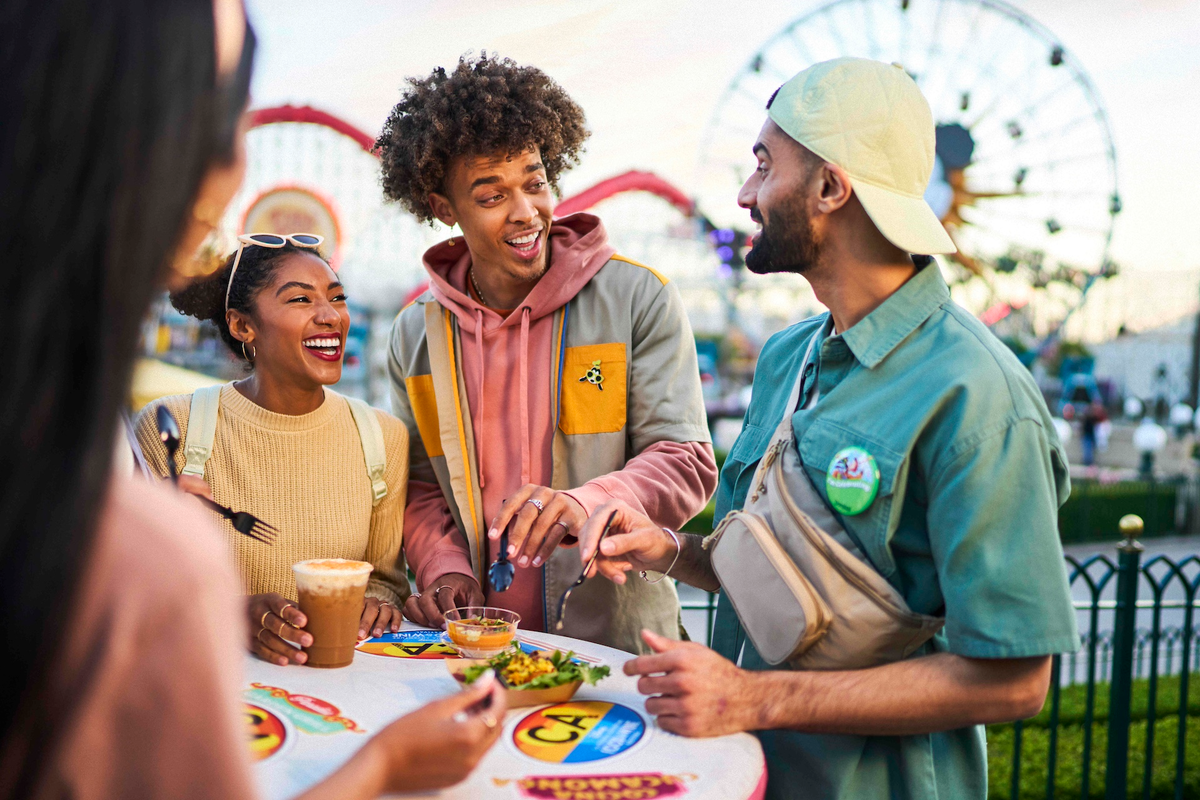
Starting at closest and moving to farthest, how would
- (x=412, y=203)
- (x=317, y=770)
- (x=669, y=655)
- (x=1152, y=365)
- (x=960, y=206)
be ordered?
(x=317, y=770) → (x=669, y=655) → (x=412, y=203) → (x=960, y=206) → (x=1152, y=365)

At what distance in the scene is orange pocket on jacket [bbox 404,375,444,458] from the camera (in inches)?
117

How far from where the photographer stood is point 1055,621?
1685 mm

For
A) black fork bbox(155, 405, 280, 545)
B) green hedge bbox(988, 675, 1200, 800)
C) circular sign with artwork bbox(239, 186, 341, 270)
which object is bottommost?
green hedge bbox(988, 675, 1200, 800)

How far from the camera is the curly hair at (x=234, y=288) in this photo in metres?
2.87

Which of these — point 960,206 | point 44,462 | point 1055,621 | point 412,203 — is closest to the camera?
point 44,462

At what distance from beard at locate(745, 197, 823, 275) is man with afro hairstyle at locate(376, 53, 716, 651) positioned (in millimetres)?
777

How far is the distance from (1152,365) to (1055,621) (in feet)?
188

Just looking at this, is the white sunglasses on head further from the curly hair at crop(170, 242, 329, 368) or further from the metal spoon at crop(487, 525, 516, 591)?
the metal spoon at crop(487, 525, 516, 591)

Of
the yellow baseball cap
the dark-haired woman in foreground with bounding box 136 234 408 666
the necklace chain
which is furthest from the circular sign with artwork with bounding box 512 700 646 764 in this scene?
the necklace chain

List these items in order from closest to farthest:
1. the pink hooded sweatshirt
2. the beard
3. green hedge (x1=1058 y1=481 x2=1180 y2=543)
A: the beard < the pink hooded sweatshirt < green hedge (x1=1058 y1=481 x2=1180 y2=543)

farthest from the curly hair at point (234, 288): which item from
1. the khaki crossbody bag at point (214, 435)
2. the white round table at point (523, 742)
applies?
the white round table at point (523, 742)

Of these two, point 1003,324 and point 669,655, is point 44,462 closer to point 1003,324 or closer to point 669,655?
point 669,655

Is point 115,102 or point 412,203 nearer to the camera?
point 115,102

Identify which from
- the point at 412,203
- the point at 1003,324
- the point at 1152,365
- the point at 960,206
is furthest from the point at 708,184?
the point at 1152,365
